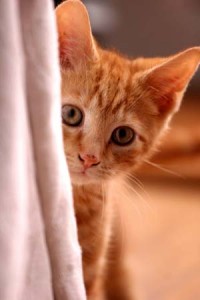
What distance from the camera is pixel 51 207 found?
1.80 ft

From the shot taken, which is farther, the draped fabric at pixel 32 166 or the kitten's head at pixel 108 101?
the kitten's head at pixel 108 101

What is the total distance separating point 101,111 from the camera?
95 cm

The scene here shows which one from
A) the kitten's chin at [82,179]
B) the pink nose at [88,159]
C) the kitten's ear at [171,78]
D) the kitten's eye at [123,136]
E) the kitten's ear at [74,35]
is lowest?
the kitten's chin at [82,179]

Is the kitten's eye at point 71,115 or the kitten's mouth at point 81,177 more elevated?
the kitten's eye at point 71,115

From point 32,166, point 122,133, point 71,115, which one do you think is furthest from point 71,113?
point 32,166

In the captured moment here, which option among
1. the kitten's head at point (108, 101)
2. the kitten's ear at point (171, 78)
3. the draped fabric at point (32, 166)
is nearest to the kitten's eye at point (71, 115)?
the kitten's head at point (108, 101)

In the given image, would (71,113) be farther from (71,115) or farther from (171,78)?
(171,78)

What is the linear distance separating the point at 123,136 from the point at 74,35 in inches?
8.4

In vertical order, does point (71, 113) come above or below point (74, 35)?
below

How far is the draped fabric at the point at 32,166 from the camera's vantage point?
0.48 metres

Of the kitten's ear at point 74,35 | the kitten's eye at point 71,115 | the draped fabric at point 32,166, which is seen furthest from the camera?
the kitten's eye at point 71,115

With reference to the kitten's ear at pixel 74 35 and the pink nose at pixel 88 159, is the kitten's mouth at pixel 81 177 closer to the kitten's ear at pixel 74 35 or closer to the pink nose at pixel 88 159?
the pink nose at pixel 88 159

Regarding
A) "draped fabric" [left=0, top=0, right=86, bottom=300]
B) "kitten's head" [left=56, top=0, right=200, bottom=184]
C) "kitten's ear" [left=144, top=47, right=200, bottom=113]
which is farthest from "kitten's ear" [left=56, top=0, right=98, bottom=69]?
"draped fabric" [left=0, top=0, right=86, bottom=300]

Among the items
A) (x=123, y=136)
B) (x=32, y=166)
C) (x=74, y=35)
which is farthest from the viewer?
(x=123, y=136)
